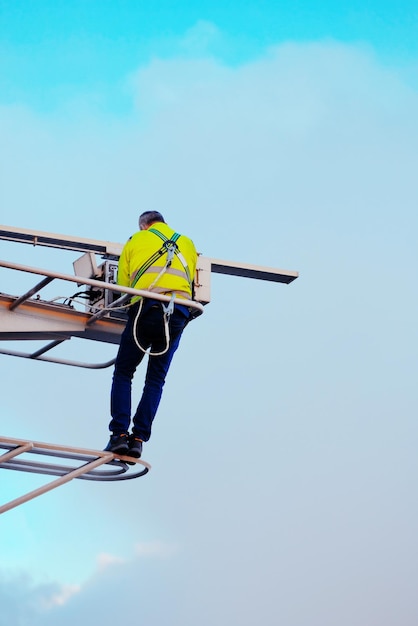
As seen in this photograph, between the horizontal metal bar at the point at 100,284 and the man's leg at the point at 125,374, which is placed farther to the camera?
the man's leg at the point at 125,374

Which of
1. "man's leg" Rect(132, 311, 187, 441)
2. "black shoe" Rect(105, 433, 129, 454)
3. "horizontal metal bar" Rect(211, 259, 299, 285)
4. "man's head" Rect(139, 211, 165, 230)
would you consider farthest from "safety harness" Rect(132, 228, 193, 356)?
"horizontal metal bar" Rect(211, 259, 299, 285)

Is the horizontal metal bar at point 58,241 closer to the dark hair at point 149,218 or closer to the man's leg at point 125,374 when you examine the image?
the dark hair at point 149,218

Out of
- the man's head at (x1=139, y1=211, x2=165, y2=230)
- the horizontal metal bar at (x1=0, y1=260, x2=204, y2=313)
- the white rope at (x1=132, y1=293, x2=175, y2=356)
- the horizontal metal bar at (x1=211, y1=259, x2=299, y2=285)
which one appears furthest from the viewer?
the horizontal metal bar at (x1=211, y1=259, x2=299, y2=285)

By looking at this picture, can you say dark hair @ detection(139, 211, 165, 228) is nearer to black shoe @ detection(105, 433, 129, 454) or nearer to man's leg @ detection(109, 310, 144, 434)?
man's leg @ detection(109, 310, 144, 434)

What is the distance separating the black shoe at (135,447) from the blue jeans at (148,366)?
0.21 ft

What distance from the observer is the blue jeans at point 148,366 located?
14.2 meters

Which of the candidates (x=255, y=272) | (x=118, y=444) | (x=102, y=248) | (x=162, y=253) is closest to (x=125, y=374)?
(x=118, y=444)

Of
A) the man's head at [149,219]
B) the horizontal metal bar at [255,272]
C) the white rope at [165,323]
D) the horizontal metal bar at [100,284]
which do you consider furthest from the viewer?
the horizontal metal bar at [255,272]

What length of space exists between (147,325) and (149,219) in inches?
55.3

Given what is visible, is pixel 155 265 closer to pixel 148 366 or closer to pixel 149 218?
pixel 149 218

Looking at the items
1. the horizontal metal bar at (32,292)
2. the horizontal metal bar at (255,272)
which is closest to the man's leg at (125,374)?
the horizontal metal bar at (32,292)

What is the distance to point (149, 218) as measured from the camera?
1498cm

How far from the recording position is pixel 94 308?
1441 cm

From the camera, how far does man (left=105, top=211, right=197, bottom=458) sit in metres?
14.1
